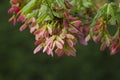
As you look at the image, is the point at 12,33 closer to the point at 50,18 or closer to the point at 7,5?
the point at 7,5

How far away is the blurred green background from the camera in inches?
297

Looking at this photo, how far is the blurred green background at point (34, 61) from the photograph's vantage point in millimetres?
7551

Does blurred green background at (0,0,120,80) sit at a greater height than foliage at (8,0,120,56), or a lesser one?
lesser

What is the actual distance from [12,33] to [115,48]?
4791 mm

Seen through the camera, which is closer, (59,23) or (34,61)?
(59,23)

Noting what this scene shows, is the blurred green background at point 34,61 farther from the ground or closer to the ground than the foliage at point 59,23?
closer to the ground

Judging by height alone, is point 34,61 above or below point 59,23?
below

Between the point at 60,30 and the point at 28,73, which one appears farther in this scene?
the point at 28,73

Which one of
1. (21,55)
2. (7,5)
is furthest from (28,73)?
(7,5)

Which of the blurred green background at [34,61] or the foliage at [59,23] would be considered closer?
the foliage at [59,23]

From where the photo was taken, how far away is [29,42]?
7.55 metres

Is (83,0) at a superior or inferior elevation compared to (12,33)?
superior

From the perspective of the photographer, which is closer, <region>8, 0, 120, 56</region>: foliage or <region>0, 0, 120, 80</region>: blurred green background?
<region>8, 0, 120, 56</region>: foliage

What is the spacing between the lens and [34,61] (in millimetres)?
7637
